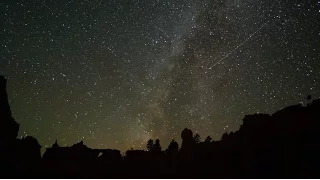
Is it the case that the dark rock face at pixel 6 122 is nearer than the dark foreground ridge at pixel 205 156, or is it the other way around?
the dark foreground ridge at pixel 205 156

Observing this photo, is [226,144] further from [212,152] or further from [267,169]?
[267,169]

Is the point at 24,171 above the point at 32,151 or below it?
below

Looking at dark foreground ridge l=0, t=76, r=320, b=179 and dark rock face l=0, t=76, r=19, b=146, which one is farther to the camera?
dark rock face l=0, t=76, r=19, b=146

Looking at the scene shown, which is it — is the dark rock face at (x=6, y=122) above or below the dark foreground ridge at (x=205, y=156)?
above

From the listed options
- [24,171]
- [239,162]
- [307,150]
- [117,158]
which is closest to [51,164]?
[24,171]

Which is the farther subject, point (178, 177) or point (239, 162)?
point (178, 177)

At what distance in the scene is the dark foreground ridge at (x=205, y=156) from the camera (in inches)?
974

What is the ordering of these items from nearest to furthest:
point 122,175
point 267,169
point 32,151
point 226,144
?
point 267,169
point 226,144
point 122,175
point 32,151

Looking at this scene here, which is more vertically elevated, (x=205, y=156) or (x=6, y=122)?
(x=6, y=122)

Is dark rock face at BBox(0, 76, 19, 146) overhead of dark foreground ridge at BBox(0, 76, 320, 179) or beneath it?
overhead

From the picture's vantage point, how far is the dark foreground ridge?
24.7 m

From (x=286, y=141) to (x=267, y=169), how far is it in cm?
310

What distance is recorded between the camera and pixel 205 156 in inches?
1192

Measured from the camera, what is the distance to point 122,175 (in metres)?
33.6
